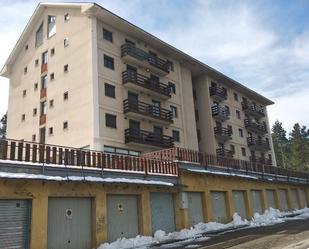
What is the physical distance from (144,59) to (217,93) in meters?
14.1

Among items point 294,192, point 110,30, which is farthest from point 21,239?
point 294,192

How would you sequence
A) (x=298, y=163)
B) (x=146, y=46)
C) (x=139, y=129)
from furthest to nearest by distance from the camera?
Result: (x=298, y=163) < (x=146, y=46) < (x=139, y=129)

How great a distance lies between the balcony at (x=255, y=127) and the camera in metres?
51.5

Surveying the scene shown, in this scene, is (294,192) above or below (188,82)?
below

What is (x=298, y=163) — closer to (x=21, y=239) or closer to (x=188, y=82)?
(x=188, y=82)

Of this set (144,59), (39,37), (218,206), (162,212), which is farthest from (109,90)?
(162,212)

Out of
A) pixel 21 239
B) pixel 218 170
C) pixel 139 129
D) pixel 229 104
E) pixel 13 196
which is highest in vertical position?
pixel 229 104

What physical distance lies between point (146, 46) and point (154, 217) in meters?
21.1

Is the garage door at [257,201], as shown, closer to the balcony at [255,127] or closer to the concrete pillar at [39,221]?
the balcony at [255,127]

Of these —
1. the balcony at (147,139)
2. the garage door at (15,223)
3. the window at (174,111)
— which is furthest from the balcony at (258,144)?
the garage door at (15,223)

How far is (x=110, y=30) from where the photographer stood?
3375 cm

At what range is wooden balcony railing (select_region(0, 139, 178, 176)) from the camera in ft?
48.7

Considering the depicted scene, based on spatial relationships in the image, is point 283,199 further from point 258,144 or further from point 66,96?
point 66,96

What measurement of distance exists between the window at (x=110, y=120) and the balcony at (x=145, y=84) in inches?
148
